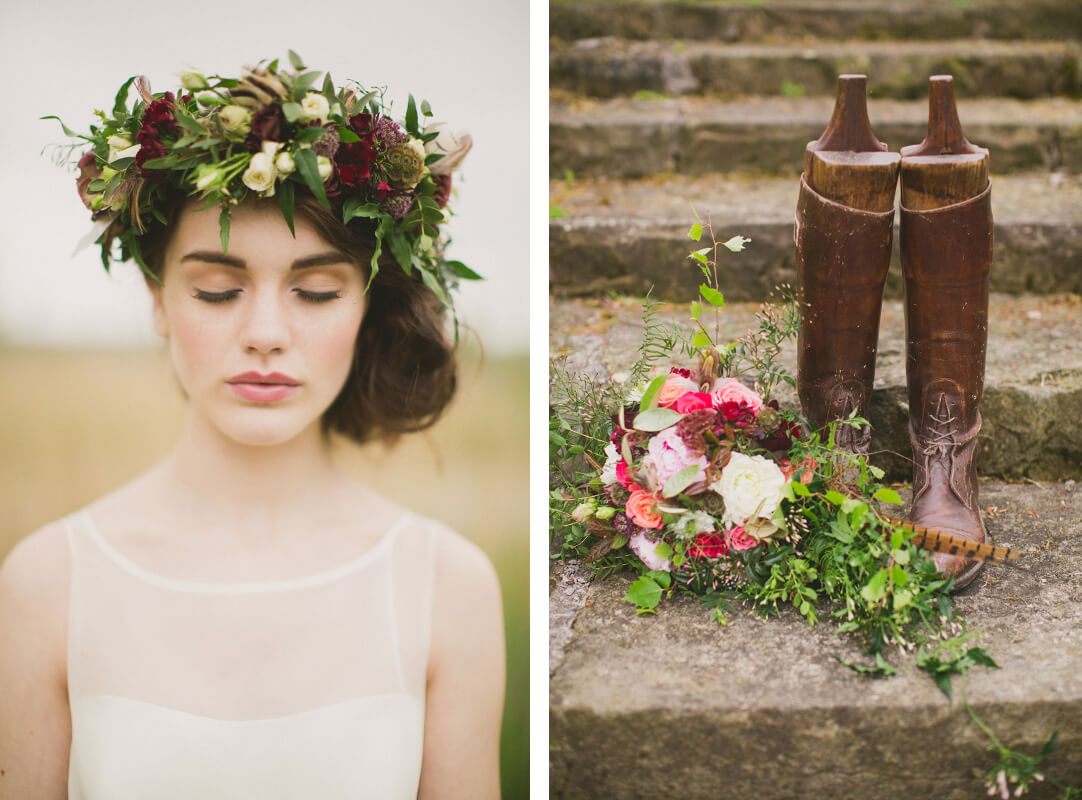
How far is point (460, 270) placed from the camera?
125 cm

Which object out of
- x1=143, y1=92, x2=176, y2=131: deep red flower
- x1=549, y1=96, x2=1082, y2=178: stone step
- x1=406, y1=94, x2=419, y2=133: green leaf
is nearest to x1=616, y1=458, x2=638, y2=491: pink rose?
x1=406, y1=94, x2=419, y2=133: green leaf

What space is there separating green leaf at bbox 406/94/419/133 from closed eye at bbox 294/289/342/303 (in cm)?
26

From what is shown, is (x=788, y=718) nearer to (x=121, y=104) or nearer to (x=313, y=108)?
(x=313, y=108)

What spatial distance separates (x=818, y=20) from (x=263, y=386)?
2.83 metres

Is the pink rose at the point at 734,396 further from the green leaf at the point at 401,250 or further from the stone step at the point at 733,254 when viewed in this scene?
the stone step at the point at 733,254

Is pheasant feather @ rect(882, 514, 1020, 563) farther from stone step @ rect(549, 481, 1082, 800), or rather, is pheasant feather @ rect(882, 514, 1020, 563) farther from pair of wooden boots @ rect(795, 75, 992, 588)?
stone step @ rect(549, 481, 1082, 800)

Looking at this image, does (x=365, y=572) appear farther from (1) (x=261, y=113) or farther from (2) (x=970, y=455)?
(2) (x=970, y=455)

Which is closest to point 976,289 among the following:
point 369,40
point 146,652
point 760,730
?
point 760,730

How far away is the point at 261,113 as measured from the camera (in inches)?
44.4

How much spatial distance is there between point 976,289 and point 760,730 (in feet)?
2.77

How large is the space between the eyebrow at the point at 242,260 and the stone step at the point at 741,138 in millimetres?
1599

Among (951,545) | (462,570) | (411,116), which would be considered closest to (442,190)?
(411,116)

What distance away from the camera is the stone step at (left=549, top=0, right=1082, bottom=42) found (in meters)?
3.08

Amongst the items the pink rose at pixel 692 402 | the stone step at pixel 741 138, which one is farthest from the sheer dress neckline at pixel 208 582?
the stone step at pixel 741 138
